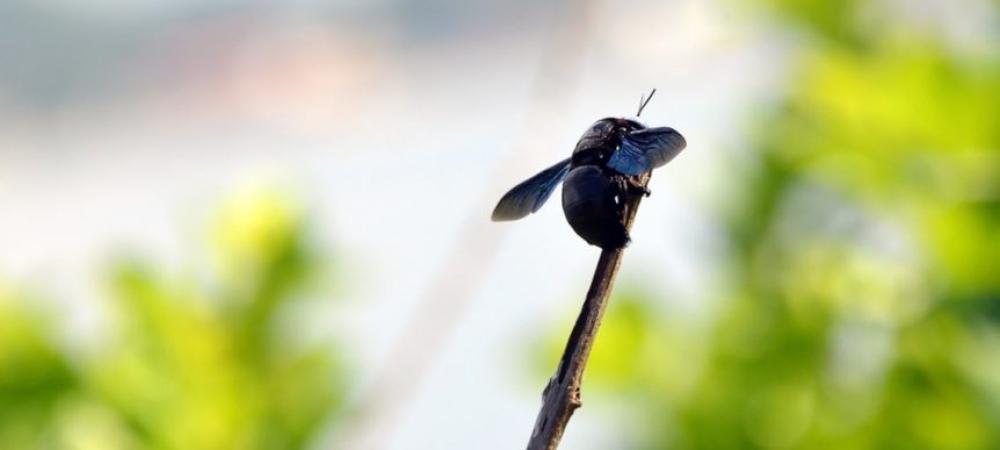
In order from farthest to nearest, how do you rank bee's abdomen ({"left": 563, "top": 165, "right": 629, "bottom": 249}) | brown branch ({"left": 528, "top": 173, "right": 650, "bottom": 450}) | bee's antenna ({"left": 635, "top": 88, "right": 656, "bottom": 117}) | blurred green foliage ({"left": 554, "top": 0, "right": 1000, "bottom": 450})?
blurred green foliage ({"left": 554, "top": 0, "right": 1000, "bottom": 450}), bee's antenna ({"left": 635, "top": 88, "right": 656, "bottom": 117}), bee's abdomen ({"left": 563, "top": 165, "right": 629, "bottom": 249}), brown branch ({"left": 528, "top": 173, "right": 650, "bottom": 450})

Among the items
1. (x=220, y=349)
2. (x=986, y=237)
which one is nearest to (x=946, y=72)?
(x=986, y=237)

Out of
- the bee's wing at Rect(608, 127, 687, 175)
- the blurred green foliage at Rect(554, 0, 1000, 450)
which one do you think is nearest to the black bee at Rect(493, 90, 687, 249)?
the bee's wing at Rect(608, 127, 687, 175)

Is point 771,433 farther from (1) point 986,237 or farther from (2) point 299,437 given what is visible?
(2) point 299,437

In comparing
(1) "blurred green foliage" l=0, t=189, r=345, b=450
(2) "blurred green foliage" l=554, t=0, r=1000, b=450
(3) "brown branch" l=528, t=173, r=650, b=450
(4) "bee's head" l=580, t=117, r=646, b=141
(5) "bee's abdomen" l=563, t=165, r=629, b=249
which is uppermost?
(2) "blurred green foliage" l=554, t=0, r=1000, b=450

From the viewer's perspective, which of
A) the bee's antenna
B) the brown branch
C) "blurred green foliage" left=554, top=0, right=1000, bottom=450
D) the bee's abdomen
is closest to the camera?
the brown branch

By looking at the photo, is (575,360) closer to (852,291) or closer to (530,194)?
(530,194)

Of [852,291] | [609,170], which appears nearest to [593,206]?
[609,170]

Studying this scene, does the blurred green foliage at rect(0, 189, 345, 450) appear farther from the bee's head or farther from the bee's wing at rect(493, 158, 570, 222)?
the bee's head
